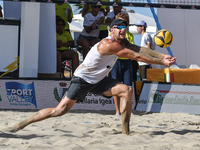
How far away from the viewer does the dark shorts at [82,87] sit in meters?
3.73

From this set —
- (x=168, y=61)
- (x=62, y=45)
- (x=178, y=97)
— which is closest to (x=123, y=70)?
(x=178, y=97)

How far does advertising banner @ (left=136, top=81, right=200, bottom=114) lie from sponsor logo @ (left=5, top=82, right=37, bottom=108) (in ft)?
8.59

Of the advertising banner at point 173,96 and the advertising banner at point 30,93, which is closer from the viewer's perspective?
the advertising banner at point 30,93

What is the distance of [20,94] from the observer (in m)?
6.33

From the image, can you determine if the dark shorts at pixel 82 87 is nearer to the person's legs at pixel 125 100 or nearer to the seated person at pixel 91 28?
the person's legs at pixel 125 100

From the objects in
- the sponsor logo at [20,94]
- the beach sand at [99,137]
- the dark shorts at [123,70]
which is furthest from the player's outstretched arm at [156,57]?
the sponsor logo at [20,94]

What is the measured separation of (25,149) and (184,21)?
8.00 meters

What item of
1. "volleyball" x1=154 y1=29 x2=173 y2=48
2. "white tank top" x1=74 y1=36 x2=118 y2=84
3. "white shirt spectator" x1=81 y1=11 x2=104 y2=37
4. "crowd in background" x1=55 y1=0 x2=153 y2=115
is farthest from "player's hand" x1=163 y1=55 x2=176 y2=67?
"white shirt spectator" x1=81 y1=11 x2=104 y2=37

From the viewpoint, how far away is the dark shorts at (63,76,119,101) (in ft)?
12.2

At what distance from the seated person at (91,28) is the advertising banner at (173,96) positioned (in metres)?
1.79

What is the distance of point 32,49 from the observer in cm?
672

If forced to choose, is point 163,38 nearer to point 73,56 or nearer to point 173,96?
point 173,96

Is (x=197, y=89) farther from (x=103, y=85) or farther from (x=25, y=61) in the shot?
(x=25, y=61)

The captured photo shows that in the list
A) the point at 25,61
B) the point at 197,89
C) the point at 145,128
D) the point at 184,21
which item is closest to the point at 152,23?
the point at 184,21
